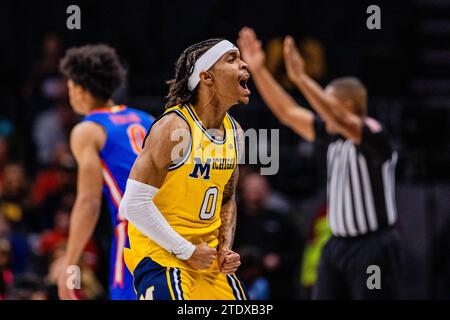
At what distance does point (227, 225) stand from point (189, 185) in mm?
394

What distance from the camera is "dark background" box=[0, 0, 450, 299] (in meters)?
9.77

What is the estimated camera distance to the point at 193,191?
190 inches

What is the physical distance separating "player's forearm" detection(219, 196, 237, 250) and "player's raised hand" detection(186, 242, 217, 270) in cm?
20

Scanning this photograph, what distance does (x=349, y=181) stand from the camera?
6.96m

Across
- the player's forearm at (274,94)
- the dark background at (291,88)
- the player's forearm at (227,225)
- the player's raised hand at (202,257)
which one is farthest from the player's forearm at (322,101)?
the dark background at (291,88)

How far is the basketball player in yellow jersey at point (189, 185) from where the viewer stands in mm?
4699

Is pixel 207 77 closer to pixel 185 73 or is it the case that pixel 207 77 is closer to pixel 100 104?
pixel 185 73

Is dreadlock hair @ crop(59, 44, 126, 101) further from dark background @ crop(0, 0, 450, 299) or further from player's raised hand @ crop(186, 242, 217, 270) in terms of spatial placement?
dark background @ crop(0, 0, 450, 299)

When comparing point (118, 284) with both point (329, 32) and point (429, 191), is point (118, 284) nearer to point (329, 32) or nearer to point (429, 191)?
point (429, 191)

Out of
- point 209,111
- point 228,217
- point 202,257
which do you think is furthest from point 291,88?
point 202,257

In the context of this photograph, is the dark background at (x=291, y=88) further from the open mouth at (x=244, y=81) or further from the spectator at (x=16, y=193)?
the open mouth at (x=244, y=81)

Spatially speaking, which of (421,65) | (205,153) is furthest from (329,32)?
(205,153)

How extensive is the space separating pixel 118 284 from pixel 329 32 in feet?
22.8
